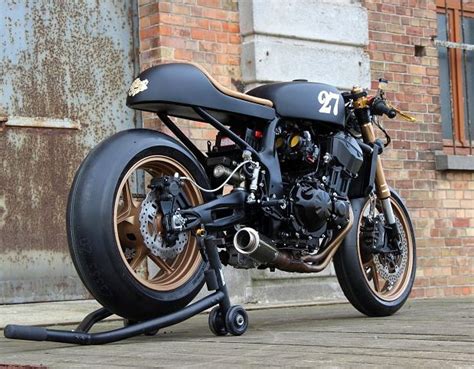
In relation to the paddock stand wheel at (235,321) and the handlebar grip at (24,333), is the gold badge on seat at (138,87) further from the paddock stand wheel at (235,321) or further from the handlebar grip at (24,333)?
the handlebar grip at (24,333)

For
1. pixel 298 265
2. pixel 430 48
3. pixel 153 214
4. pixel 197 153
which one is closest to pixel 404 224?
pixel 298 265

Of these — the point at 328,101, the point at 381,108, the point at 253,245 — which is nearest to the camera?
the point at 253,245

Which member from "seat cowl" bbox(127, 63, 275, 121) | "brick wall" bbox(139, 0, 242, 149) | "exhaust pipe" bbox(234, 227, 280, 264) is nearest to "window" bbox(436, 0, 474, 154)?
"brick wall" bbox(139, 0, 242, 149)

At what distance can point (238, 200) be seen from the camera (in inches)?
175

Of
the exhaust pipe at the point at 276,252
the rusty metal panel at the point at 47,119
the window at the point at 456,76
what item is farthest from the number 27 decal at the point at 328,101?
the window at the point at 456,76

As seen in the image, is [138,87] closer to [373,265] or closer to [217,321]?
[217,321]

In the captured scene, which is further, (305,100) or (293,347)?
(305,100)

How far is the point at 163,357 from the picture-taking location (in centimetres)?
353

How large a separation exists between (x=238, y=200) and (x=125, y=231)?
0.57 m

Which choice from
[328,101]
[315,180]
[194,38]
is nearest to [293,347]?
[315,180]

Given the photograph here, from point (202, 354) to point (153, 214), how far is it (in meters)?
0.77

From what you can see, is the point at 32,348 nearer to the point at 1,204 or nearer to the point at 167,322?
the point at 167,322

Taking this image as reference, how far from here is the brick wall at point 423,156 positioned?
7938 millimetres

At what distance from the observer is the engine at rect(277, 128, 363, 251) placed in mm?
4668
